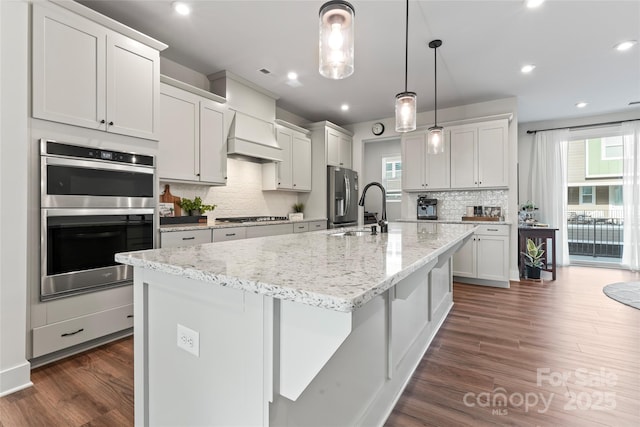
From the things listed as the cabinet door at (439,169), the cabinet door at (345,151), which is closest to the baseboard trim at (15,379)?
the cabinet door at (345,151)

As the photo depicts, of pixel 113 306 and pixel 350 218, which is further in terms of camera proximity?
pixel 350 218

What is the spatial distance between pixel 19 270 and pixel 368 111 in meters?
4.68

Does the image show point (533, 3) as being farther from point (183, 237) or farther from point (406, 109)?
point (183, 237)

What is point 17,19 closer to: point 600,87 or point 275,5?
point 275,5

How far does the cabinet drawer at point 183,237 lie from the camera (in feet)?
9.10

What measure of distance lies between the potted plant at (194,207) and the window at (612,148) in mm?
6883

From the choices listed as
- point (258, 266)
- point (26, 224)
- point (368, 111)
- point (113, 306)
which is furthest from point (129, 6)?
point (368, 111)

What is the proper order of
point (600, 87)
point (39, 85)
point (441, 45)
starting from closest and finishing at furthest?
point (39, 85) < point (441, 45) < point (600, 87)

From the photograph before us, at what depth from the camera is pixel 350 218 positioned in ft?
18.4

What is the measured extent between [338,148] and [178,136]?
2.91 m

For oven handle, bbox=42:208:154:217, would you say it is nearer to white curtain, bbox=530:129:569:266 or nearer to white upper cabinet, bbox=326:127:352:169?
white upper cabinet, bbox=326:127:352:169

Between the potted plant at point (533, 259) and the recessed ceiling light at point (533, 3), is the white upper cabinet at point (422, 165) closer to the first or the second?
the potted plant at point (533, 259)

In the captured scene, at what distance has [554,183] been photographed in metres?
5.77

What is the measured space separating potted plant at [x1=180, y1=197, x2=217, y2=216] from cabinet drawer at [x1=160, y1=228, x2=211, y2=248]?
492mm
